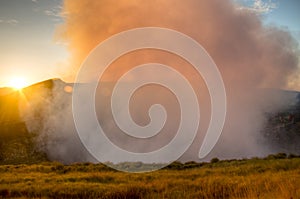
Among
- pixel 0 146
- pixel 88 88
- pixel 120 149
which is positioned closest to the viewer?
pixel 0 146

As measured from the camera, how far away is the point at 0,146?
7325cm

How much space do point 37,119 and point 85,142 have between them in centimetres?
1601

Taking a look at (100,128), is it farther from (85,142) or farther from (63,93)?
(63,93)

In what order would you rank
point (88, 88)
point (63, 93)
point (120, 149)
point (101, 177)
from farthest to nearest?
point (88, 88) → point (63, 93) → point (120, 149) → point (101, 177)

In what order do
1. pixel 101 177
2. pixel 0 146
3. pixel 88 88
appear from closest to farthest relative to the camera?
1. pixel 101 177
2. pixel 0 146
3. pixel 88 88

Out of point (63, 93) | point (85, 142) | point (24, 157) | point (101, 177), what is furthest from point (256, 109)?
point (101, 177)

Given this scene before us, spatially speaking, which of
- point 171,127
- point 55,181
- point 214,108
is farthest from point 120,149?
point 55,181

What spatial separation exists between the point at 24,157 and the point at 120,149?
88.2ft

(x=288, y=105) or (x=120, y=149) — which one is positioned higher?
(x=288, y=105)

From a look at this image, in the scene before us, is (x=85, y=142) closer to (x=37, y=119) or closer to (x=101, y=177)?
(x=37, y=119)

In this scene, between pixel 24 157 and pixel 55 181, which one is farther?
pixel 24 157

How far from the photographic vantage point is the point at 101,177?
23.8 m

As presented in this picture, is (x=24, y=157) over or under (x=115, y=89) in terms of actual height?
under

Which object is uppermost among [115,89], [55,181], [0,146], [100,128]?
[115,89]
